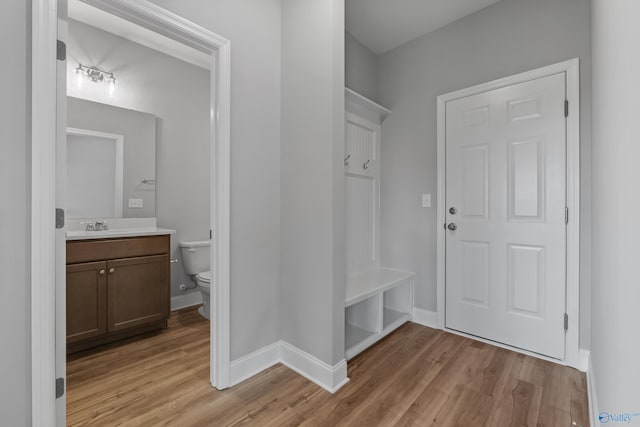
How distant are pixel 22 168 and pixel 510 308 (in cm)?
299

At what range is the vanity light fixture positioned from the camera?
8.00ft

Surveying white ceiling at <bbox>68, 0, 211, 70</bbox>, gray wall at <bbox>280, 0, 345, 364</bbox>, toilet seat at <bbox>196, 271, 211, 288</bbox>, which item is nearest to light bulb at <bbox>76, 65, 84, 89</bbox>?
white ceiling at <bbox>68, 0, 211, 70</bbox>

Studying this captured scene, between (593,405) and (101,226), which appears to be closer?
(593,405)

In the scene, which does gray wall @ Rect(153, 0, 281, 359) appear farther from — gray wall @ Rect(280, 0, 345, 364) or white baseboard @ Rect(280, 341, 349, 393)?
white baseboard @ Rect(280, 341, 349, 393)

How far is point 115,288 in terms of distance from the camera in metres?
2.21

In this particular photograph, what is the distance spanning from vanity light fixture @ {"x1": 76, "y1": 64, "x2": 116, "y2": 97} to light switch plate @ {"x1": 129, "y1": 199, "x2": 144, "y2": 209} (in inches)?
39.4

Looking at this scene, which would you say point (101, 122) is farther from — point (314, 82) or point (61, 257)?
point (314, 82)

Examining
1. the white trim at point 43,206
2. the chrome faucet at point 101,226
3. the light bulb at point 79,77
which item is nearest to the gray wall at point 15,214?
the white trim at point 43,206

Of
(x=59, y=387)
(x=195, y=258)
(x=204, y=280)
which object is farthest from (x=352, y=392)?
(x=195, y=258)

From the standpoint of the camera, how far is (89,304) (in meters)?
2.08

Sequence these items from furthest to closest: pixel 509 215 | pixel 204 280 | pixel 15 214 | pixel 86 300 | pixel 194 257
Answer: pixel 194 257 → pixel 204 280 → pixel 509 215 → pixel 86 300 → pixel 15 214

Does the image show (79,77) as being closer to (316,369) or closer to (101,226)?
(101,226)

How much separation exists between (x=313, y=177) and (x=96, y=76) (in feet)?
7.58

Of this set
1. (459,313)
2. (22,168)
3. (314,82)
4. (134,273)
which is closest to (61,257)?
(22,168)
